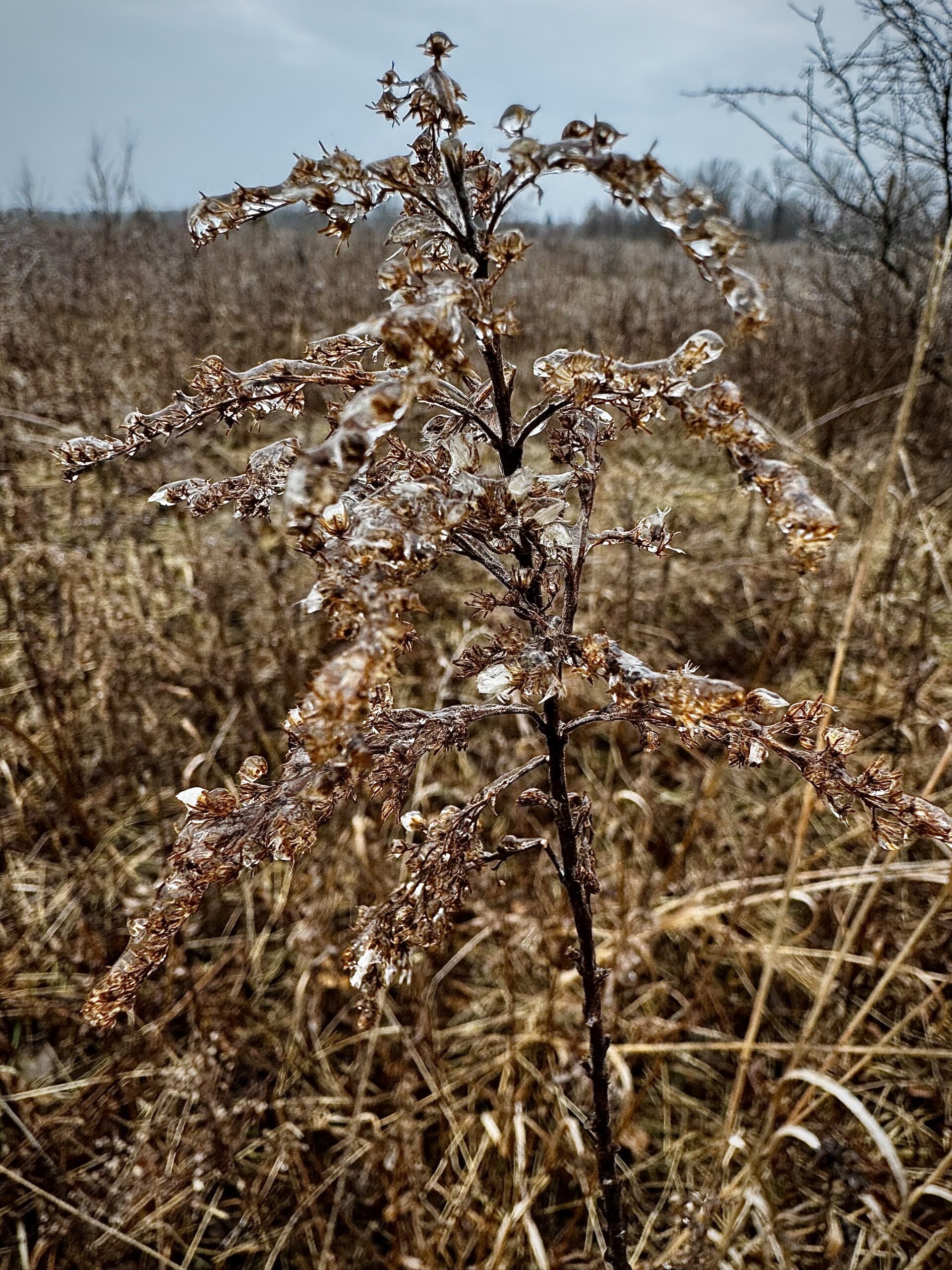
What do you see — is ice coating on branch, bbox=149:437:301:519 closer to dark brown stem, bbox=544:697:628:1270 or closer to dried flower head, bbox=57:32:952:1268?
dried flower head, bbox=57:32:952:1268

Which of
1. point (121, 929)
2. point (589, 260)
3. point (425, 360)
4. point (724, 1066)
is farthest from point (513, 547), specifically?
point (589, 260)

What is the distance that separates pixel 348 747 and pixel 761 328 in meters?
0.49

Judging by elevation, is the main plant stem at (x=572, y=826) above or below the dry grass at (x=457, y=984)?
above

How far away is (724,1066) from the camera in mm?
2436

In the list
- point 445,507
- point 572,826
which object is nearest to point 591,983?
point 572,826

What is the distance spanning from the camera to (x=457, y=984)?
8.84 ft

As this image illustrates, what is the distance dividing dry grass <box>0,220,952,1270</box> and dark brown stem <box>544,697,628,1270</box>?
0.11m

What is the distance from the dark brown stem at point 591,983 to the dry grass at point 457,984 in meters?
0.11

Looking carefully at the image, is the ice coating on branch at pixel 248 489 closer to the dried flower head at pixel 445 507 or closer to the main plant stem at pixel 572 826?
the dried flower head at pixel 445 507

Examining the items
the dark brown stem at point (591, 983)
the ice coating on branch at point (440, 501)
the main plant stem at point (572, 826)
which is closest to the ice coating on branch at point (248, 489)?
the ice coating on branch at point (440, 501)

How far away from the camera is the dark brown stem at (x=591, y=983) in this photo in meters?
0.91

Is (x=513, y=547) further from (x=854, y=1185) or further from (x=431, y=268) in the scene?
(x=854, y=1185)

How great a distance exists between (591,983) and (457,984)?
1910 mm

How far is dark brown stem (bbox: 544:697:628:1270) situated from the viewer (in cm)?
91
